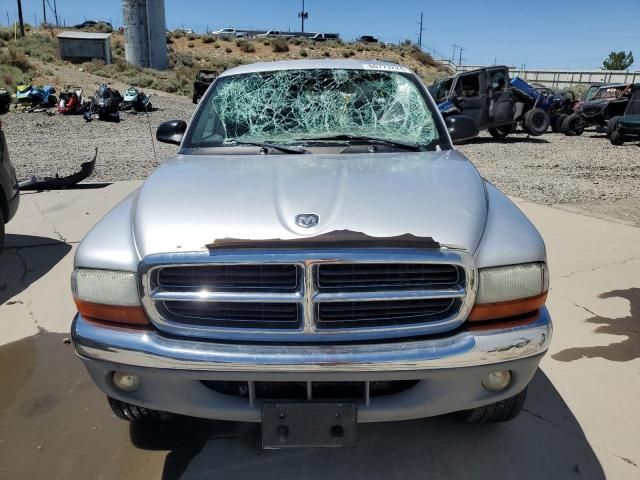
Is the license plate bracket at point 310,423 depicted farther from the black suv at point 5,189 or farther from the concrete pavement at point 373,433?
the black suv at point 5,189

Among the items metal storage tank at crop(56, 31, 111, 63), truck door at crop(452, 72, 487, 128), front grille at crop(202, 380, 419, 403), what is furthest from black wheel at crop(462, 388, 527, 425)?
metal storage tank at crop(56, 31, 111, 63)

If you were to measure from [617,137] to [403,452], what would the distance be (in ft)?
47.1

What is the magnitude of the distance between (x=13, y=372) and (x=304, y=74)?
2.65 metres

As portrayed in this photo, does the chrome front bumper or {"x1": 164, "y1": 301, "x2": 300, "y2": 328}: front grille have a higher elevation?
{"x1": 164, "y1": 301, "x2": 300, "y2": 328}: front grille

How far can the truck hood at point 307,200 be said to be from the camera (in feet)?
6.44

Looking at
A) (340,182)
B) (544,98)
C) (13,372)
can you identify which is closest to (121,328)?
(340,182)

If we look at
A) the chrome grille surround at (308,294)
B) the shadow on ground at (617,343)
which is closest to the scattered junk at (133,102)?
the shadow on ground at (617,343)

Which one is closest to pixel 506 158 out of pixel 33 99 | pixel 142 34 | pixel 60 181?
pixel 60 181

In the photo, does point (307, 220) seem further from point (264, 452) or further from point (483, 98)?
point (483, 98)

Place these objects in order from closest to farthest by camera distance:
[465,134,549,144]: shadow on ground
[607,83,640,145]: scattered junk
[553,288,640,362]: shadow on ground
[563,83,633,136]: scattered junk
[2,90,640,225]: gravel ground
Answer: [553,288,640,362]: shadow on ground
[2,90,640,225]: gravel ground
[607,83,640,145]: scattered junk
[465,134,549,144]: shadow on ground
[563,83,633,136]: scattered junk

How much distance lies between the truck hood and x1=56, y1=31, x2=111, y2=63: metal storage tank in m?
35.1

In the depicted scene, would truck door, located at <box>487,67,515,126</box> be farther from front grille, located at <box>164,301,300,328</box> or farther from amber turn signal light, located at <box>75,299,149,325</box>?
amber turn signal light, located at <box>75,299,149,325</box>

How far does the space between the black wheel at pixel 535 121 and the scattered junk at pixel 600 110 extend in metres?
1.49

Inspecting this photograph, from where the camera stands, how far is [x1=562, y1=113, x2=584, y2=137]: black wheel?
53.5 feet
